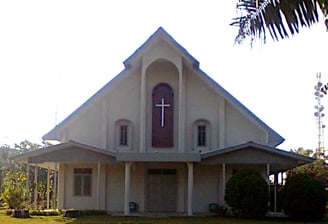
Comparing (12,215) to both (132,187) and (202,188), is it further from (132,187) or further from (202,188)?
(202,188)

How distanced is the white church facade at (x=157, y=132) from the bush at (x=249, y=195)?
3.31 meters

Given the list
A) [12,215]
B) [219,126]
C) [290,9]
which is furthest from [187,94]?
[290,9]

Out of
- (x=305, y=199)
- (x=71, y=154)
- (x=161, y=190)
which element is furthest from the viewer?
(x=161, y=190)

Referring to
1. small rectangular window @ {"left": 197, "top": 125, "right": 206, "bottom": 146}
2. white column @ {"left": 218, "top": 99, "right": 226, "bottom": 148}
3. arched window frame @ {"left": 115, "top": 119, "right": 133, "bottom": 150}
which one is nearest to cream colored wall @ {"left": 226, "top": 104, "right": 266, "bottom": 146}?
white column @ {"left": 218, "top": 99, "right": 226, "bottom": 148}

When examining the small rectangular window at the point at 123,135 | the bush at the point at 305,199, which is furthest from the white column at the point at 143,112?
the bush at the point at 305,199

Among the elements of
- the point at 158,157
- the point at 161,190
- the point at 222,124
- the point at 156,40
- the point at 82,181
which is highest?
the point at 156,40

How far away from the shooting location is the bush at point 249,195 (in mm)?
25656

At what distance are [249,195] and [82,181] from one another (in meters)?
8.63

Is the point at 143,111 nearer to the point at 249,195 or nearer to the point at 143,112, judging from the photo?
the point at 143,112

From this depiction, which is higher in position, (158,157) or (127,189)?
(158,157)

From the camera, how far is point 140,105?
3067 centimetres

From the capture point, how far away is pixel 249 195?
84.3 ft

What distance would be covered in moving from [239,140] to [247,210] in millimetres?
5295

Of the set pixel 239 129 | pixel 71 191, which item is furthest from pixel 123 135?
pixel 239 129
